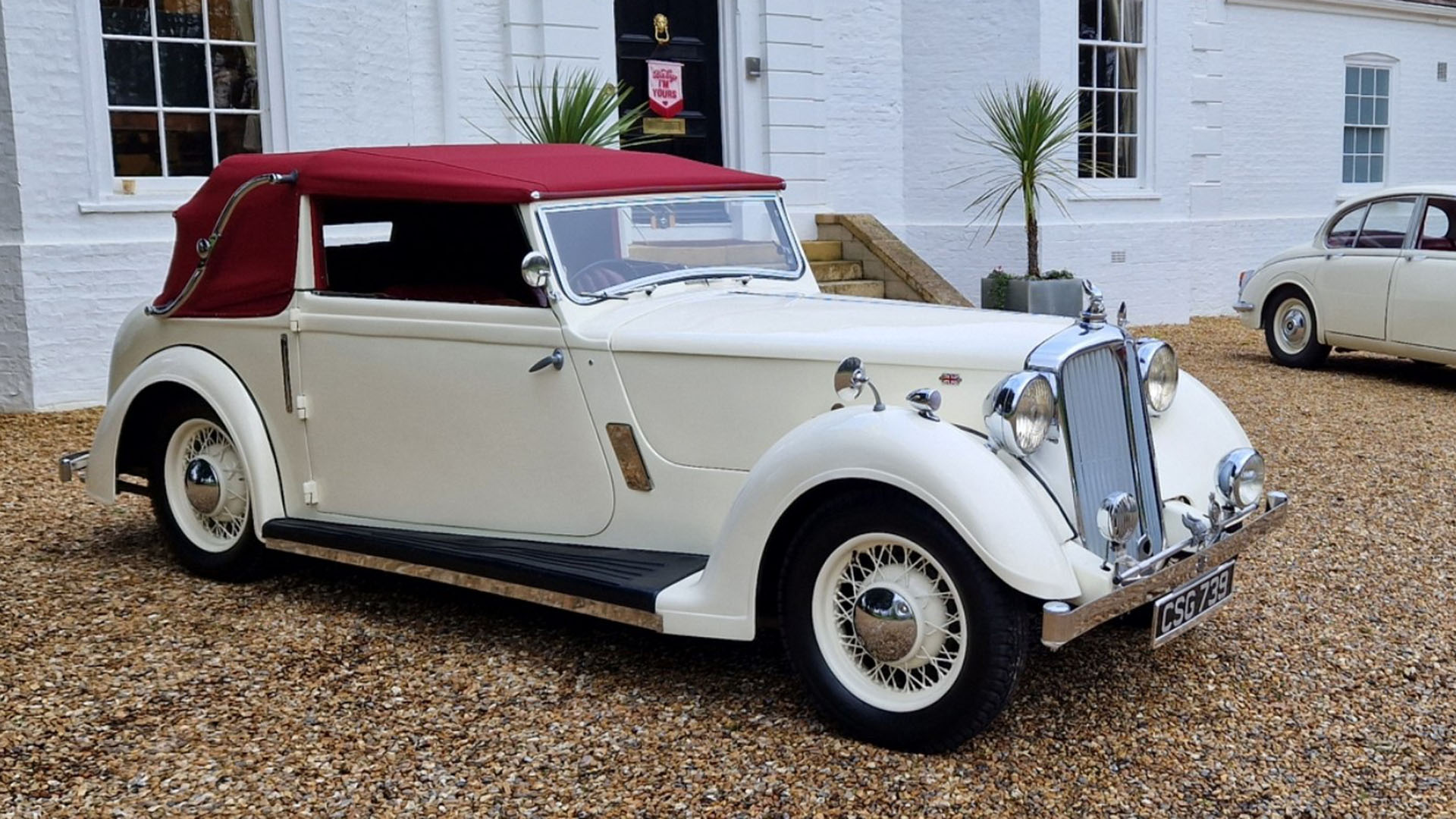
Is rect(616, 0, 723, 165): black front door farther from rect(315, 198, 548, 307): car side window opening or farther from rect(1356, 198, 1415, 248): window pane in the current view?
rect(315, 198, 548, 307): car side window opening

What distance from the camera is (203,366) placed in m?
4.95

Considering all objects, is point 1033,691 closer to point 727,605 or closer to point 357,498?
point 727,605

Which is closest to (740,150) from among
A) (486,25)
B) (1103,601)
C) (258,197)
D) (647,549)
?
(486,25)

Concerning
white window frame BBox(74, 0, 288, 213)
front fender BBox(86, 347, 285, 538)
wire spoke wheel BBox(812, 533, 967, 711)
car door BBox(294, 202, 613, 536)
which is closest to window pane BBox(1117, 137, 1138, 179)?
white window frame BBox(74, 0, 288, 213)

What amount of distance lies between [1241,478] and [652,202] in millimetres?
2043

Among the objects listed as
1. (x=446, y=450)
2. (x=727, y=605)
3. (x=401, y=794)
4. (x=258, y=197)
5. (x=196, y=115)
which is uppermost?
(x=196, y=115)

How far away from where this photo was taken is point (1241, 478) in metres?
3.94

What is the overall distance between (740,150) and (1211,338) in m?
4.60

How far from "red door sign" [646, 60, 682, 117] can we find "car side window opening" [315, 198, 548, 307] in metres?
6.43

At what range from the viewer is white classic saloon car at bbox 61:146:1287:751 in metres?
3.42

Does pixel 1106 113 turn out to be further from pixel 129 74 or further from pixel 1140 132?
pixel 129 74

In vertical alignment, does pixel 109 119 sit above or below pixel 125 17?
below

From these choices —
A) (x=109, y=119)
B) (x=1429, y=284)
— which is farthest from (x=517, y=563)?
(x=1429, y=284)

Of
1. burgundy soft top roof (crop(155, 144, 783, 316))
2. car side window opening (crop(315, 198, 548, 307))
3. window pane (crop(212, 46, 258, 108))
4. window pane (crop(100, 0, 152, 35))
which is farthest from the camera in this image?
window pane (crop(212, 46, 258, 108))
